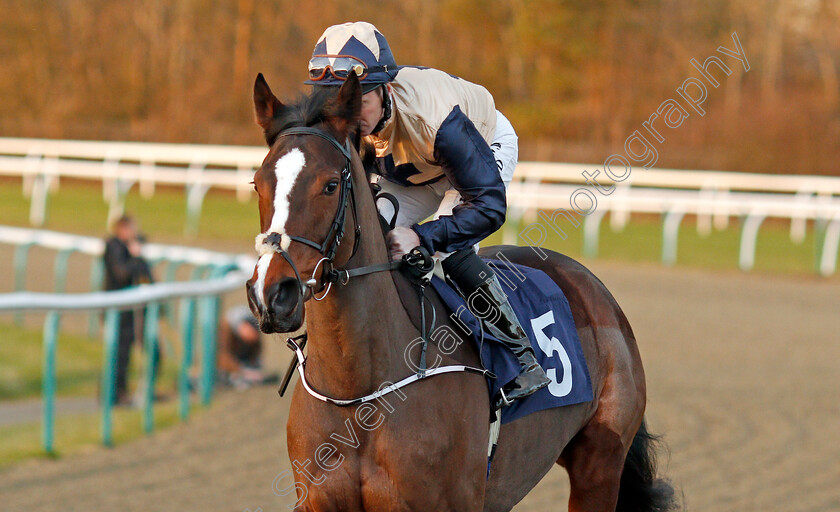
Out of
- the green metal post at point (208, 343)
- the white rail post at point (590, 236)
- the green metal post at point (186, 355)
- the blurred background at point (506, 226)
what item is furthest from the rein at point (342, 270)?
the white rail post at point (590, 236)

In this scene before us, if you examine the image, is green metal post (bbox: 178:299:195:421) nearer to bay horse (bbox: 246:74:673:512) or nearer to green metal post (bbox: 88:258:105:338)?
green metal post (bbox: 88:258:105:338)

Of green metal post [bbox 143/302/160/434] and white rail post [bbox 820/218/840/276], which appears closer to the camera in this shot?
green metal post [bbox 143/302/160/434]

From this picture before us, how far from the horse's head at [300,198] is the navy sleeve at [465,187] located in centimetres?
30

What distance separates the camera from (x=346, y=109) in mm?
2447

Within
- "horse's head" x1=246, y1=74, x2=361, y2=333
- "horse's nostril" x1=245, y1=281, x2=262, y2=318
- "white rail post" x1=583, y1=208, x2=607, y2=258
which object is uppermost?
"horse's head" x1=246, y1=74, x2=361, y2=333

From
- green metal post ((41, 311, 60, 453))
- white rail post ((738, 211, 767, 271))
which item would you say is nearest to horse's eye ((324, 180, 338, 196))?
green metal post ((41, 311, 60, 453))

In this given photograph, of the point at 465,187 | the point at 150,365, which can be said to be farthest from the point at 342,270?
the point at 150,365

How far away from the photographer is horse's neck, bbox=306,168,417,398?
8.41 ft

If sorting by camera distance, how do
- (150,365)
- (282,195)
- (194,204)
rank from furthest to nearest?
(194,204) → (150,365) → (282,195)

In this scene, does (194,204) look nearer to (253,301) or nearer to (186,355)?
(186,355)

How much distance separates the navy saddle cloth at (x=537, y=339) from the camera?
9.68 feet

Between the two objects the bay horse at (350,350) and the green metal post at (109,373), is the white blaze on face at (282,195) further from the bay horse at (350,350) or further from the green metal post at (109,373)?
the green metal post at (109,373)

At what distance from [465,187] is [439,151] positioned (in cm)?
15

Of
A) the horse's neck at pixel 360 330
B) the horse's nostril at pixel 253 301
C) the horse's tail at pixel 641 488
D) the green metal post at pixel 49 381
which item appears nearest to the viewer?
the horse's nostril at pixel 253 301
